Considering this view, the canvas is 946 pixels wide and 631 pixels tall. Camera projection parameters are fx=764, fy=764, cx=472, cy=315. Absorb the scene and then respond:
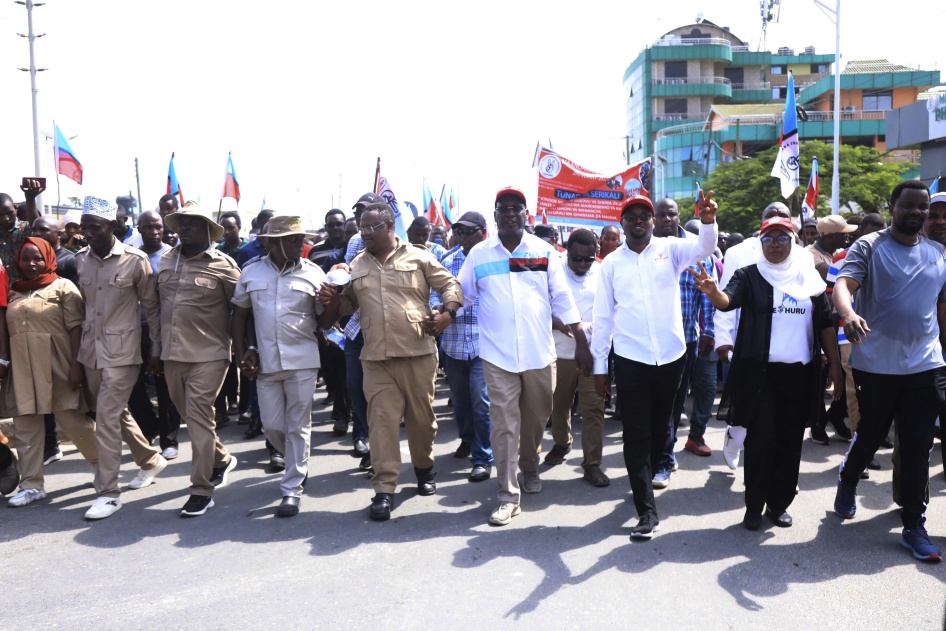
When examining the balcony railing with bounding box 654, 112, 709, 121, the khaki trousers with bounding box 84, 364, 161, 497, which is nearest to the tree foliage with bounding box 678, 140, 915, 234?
the khaki trousers with bounding box 84, 364, 161, 497

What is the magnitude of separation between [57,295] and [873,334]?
5808mm

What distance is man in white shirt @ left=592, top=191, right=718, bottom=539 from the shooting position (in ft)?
16.0

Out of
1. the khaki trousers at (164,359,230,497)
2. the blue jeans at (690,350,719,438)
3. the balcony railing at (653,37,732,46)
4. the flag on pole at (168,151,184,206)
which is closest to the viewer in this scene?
the khaki trousers at (164,359,230,497)

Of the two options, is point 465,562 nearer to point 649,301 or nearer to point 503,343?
point 503,343

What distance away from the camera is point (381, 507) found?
5.22 meters

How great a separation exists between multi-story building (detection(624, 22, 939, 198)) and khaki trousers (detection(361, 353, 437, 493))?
176 feet

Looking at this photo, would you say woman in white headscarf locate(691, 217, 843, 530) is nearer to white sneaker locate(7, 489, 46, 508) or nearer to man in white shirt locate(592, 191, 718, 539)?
man in white shirt locate(592, 191, 718, 539)

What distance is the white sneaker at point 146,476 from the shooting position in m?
6.07

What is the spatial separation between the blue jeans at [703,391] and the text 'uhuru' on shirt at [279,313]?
3.39 meters

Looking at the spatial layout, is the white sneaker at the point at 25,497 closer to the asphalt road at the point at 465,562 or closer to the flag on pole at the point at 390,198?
the asphalt road at the point at 465,562

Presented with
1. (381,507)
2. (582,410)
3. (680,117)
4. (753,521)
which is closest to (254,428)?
(381,507)

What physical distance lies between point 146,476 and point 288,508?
158 cm

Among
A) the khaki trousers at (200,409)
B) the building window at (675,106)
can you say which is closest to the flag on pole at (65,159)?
the khaki trousers at (200,409)

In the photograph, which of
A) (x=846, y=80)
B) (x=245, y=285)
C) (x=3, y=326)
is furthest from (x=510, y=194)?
(x=846, y=80)
